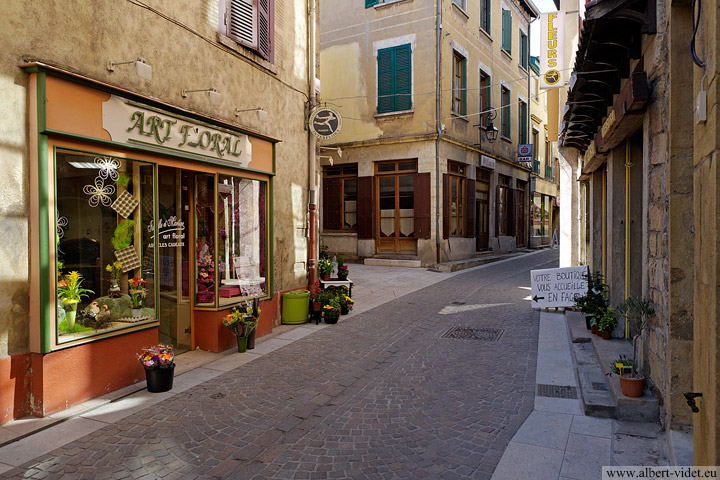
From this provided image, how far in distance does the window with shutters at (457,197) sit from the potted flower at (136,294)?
13047 mm

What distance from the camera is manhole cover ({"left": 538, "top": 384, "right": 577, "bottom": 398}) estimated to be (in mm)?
5105

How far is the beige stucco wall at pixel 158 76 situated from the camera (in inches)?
174

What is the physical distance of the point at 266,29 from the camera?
8.23 m

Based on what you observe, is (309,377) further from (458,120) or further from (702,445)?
(458,120)

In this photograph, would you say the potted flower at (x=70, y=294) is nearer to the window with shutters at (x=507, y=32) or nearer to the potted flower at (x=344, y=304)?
the potted flower at (x=344, y=304)

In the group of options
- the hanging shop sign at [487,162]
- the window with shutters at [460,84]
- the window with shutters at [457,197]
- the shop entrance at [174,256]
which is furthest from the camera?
the hanging shop sign at [487,162]

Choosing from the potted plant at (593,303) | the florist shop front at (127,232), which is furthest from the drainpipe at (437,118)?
the florist shop front at (127,232)

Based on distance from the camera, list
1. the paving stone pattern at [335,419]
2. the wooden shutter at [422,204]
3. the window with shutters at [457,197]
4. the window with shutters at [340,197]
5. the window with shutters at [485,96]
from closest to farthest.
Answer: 1. the paving stone pattern at [335,419]
2. the wooden shutter at [422,204]
3. the window with shutters at [457,197]
4. the window with shutters at [340,197]
5. the window with shutters at [485,96]

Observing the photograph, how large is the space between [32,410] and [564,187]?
419 inches

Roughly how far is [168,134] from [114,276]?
1.88 m

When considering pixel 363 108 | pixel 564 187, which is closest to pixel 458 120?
pixel 363 108

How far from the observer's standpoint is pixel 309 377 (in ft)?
18.9

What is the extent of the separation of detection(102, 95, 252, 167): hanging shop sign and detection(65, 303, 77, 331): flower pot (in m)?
1.84

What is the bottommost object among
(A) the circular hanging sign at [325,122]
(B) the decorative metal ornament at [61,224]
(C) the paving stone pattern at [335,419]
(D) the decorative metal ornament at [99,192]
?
(C) the paving stone pattern at [335,419]
